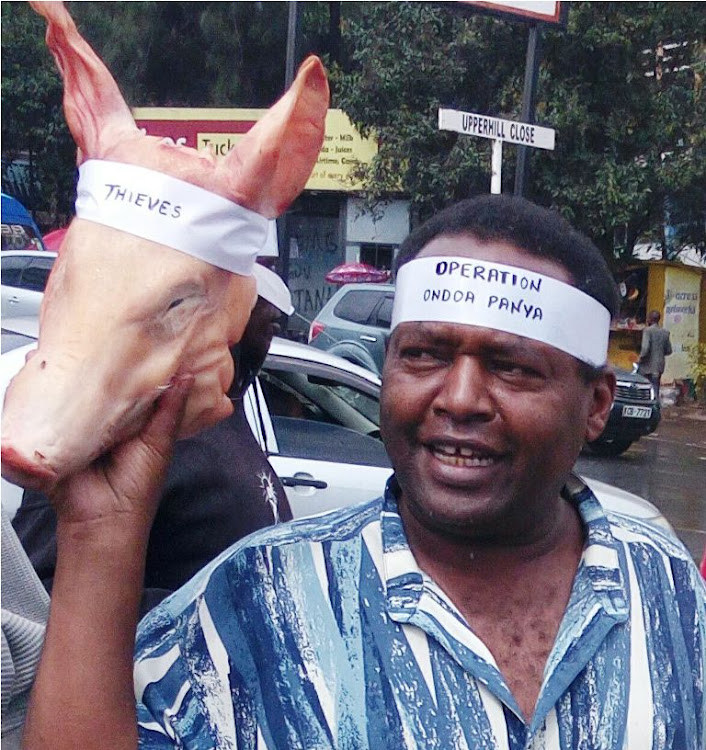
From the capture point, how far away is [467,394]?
1499 millimetres

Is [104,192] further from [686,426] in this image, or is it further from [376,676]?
[686,426]

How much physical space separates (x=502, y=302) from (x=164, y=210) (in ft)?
1.52

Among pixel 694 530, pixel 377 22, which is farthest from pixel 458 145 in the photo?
pixel 694 530

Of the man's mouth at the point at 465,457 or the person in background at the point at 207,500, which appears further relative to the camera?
the person in background at the point at 207,500

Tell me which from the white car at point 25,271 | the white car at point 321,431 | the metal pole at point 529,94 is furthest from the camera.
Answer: the white car at point 25,271

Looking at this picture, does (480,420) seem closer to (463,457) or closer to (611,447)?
(463,457)

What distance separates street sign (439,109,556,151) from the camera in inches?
272

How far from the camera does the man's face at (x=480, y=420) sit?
4.94 ft

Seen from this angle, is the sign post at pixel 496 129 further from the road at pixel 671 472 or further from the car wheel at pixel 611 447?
the car wheel at pixel 611 447

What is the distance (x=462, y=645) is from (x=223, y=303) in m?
0.54

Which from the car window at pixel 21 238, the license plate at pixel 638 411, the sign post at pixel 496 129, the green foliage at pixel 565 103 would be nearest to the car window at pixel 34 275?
the car window at pixel 21 238

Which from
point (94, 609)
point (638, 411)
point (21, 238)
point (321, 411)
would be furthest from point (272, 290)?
point (21, 238)

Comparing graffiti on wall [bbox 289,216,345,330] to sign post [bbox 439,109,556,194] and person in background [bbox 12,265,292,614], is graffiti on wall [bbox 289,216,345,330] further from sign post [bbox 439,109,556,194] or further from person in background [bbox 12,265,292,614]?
person in background [bbox 12,265,292,614]

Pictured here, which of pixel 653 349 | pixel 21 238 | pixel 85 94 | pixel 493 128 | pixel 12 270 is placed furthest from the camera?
pixel 653 349
